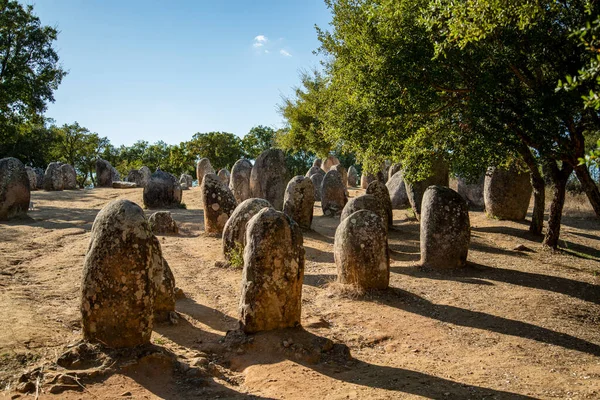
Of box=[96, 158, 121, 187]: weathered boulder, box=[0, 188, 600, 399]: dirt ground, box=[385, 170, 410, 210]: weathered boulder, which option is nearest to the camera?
box=[0, 188, 600, 399]: dirt ground

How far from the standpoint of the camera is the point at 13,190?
16.3m

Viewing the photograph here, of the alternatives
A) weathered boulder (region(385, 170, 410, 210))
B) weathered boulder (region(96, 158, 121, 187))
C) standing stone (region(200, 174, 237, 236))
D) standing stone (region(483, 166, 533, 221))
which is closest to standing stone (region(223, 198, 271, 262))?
standing stone (region(200, 174, 237, 236))

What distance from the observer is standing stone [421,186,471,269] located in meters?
10.7

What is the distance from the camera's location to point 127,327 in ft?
17.8

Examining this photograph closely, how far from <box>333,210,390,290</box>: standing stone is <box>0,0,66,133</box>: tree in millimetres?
18367

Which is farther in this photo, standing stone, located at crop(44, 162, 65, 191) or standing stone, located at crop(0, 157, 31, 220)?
standing stone, located at crop(44, 162, 65, 191)

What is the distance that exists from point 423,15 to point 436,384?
21.9 feet

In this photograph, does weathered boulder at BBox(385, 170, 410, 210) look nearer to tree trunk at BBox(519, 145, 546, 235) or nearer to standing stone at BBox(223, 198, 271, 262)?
tree trunk at BBox(519, 145, 546, 235)

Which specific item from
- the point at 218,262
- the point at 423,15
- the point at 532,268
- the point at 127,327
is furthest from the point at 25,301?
the point at 532,268

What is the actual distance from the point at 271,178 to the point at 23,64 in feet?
44.9

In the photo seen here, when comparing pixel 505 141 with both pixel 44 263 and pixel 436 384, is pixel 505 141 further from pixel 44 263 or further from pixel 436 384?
pixel 44 263

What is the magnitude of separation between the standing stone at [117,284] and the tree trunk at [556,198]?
9.64m

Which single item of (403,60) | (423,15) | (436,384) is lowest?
(436,384)

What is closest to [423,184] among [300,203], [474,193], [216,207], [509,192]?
[509,192]
